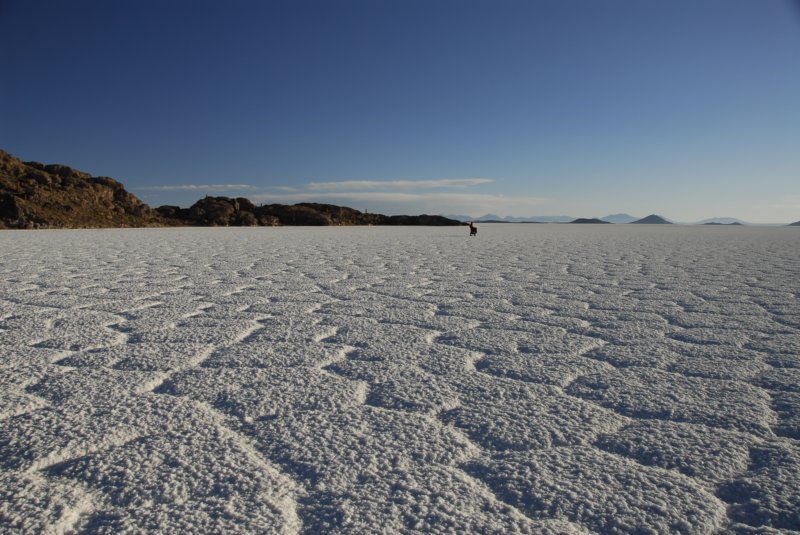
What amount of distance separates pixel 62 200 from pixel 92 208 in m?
1.88

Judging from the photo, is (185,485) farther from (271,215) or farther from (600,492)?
(271,215)

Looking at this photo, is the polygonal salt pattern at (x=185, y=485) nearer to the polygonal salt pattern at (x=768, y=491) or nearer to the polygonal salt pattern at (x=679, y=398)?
the polygonal salt pattern at (x=768, y=491)

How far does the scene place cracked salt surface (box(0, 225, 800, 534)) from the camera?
3.27 feet

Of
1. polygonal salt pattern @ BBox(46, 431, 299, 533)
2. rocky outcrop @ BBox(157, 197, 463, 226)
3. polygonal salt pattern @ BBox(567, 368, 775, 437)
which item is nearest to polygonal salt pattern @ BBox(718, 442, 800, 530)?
polygonal salt pattern @ BBox(567, 368, 775, 437)

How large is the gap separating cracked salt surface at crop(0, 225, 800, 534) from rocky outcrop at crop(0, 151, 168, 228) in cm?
2849

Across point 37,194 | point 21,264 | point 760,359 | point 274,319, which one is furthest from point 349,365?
point 37,194

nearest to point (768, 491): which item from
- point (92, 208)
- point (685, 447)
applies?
point (685, 447)

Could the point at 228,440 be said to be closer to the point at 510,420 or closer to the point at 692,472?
the point at 510,420

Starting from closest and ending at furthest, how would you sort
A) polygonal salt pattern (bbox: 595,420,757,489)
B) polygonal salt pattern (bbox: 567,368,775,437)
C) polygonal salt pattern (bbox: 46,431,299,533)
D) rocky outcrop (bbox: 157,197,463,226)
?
polygonal salt pattern (bbox: 46,431,299,533)
polygonal salt pattern (bbox: 595,420,757,489)
polygonal salt pattern (bbox: 567,368,775,437)
rocky outcrop (bbox: 157,197,463,226)

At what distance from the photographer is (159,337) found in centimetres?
231

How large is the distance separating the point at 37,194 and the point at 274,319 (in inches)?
1284

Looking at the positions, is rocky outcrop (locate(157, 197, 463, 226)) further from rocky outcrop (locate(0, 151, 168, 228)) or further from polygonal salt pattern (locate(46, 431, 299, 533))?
polygonal salt pattern (locate(46, 431, 299, 533))

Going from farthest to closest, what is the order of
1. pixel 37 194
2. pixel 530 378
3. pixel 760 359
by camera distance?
pixel 37 194
pixel 760 359
pixel 530 378

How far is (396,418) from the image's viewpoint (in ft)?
4.70
